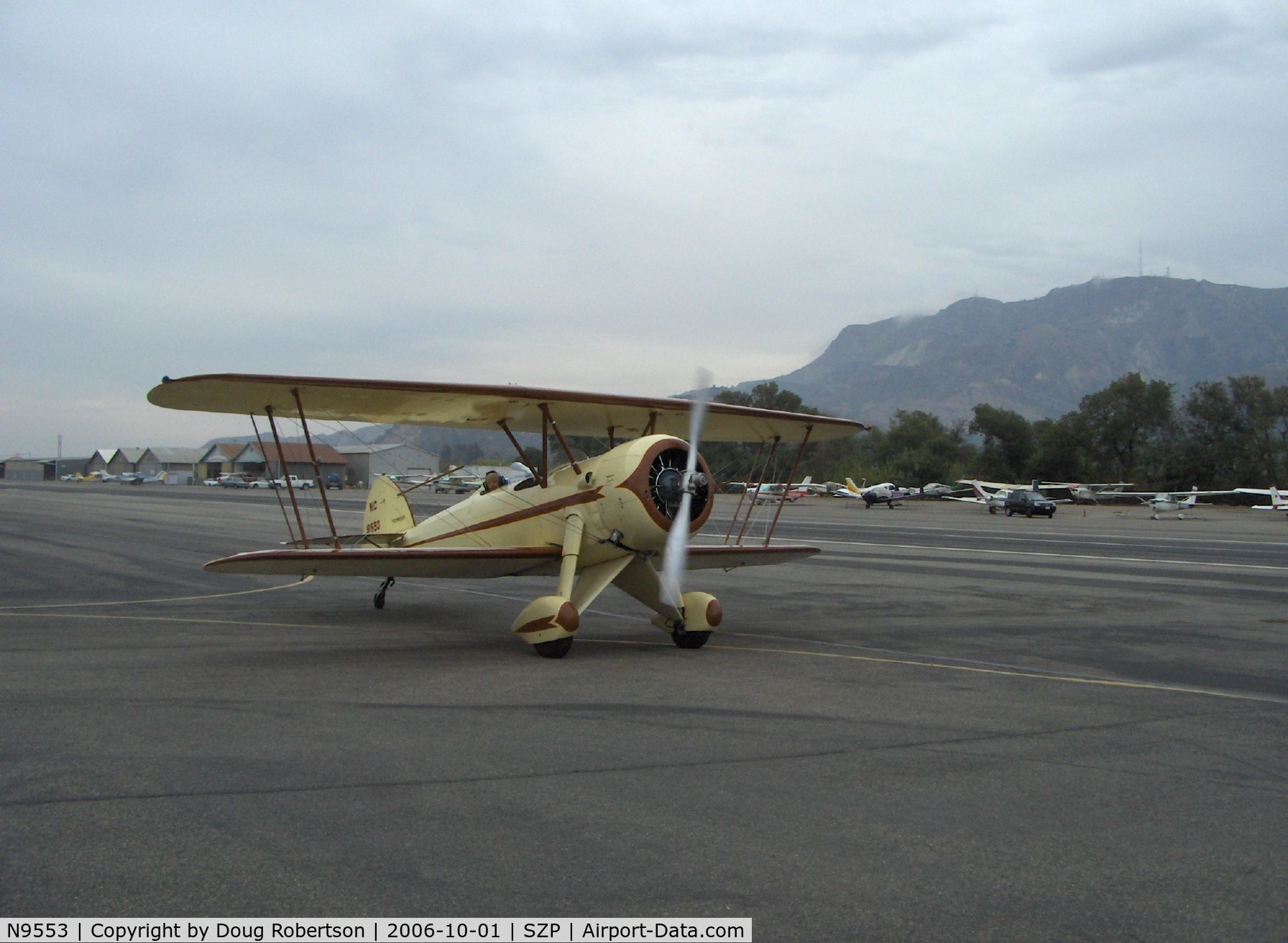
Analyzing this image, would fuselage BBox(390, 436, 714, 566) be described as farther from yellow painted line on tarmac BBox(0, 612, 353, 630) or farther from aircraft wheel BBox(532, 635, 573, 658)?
yellow painted line on tarmac BBox(0, 612, 353, 630)

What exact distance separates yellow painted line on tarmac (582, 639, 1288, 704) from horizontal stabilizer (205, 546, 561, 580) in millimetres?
1426

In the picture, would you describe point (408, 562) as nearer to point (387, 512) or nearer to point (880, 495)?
point (387, 512)

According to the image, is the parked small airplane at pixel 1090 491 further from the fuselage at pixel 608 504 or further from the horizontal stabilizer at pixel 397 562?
the horizontal stabilizer at pixel 397 562

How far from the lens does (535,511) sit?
1159 centimetres

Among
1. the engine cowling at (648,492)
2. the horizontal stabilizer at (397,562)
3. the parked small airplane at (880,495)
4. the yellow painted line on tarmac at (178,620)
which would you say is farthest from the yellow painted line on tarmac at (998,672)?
the parked small airplane at (880,495)

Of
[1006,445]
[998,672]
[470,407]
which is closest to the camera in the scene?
[998,672]

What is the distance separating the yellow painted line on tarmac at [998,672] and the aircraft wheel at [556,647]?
153 centimetres

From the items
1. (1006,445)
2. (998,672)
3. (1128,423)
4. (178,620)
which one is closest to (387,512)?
(178,620)

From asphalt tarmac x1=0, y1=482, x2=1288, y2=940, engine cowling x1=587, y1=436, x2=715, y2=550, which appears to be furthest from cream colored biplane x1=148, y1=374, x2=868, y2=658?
asphalt tarmac x1=0, y1=482, x2=1288, y2=940

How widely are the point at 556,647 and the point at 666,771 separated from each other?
4290 millimetres

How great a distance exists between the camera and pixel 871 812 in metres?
5.20

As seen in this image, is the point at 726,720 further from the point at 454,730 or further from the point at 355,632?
the point at 355,632

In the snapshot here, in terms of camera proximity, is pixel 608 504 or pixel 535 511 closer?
pixel 608 504

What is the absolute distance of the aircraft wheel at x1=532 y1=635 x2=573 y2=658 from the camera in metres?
10.1
